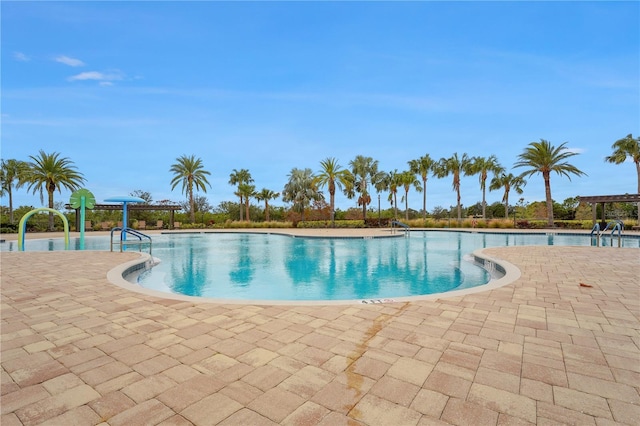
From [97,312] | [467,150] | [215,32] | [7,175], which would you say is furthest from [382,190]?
[7,175]

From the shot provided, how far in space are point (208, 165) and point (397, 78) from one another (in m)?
22.8

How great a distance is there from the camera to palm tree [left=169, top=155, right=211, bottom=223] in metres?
32.1

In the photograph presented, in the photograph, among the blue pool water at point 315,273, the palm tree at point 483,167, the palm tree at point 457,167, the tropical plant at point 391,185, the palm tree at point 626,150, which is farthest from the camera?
the tropical plant at point 391,185

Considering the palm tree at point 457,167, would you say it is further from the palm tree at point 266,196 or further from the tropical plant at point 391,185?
the palm tree at point 266,196

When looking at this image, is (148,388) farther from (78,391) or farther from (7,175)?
(7,175)

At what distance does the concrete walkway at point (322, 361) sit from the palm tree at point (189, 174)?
29.4 meters

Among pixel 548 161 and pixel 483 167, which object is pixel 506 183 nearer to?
pixel 483 167

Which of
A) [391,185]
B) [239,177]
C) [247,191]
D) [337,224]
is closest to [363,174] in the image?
[391,185]

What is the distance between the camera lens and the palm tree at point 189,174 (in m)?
32.1

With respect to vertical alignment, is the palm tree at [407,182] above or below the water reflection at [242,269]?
above

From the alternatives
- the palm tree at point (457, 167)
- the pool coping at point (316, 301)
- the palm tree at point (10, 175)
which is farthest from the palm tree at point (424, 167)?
the palm tree at point (10, 175)

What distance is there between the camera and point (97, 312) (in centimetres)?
392

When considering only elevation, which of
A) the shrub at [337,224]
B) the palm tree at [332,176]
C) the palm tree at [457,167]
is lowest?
the shrub at [337,224]

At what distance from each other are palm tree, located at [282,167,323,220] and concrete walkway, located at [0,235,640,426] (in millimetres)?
28930
